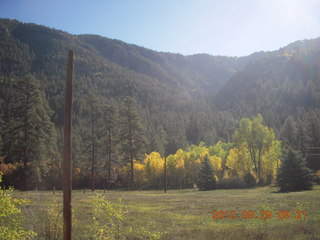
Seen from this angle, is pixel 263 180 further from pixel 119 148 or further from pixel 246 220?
pixel 246 220

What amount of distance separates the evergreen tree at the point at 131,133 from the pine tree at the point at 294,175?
24.9 m

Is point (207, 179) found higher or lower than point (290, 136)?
lower

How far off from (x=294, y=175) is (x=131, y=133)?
28.8 metres

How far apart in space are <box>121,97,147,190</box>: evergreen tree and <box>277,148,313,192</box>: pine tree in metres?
24.9

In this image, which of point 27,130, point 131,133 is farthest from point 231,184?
point 27,130

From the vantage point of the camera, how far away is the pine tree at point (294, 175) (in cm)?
3647

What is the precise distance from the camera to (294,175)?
37.0 metres

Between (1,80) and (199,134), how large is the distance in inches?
5136

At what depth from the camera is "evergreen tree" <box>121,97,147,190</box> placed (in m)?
51.3

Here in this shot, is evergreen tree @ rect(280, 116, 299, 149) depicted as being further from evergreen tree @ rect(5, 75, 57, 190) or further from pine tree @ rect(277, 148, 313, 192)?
evergreen tree @ rect(5, 75, 57, 190)

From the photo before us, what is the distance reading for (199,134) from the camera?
148 m

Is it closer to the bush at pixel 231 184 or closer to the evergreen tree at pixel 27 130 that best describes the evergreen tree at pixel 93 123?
the evergreen tree at pixel 27 130
